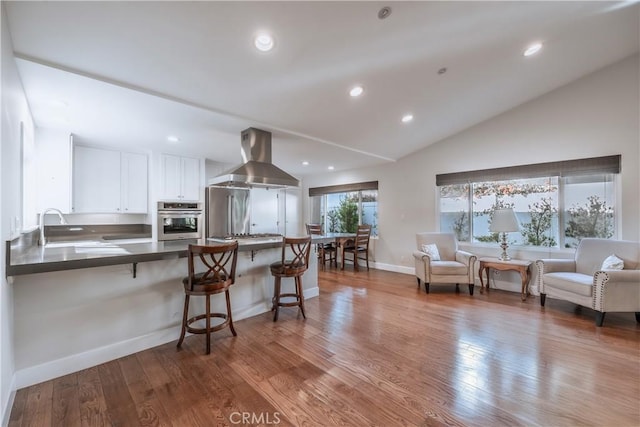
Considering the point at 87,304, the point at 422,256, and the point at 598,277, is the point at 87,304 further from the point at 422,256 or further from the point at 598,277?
the point at 598,277

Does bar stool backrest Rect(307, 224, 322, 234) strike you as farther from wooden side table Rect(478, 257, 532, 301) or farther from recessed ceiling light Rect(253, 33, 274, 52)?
recessed ceiling light Rect(253, 33, 274, 52)

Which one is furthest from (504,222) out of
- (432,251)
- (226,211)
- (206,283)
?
(226,211)

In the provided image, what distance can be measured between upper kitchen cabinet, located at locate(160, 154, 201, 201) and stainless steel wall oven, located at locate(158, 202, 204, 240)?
16cm

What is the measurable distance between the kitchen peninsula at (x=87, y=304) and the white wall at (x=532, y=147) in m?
3.83

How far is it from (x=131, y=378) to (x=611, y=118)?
605 centimetres

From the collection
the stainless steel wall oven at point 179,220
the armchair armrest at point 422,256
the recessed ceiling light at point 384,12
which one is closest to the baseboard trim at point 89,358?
the stainless steel wall oven at point 179,220

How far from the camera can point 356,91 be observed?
304 cm

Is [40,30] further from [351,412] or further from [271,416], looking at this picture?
[351,412]

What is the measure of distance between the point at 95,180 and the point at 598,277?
6903 mm

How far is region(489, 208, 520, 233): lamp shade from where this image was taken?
12.6 feet

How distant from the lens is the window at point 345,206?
620 cm

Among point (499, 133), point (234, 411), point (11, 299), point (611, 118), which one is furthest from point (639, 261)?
point (11, 299)

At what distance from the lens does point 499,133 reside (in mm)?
4355

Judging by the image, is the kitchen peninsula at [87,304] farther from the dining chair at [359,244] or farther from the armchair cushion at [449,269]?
the dining chair at [359,244]
